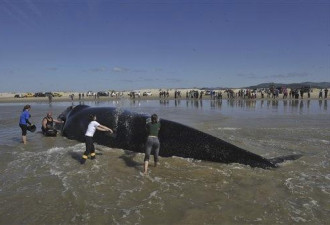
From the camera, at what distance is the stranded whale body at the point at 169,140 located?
9570 mm

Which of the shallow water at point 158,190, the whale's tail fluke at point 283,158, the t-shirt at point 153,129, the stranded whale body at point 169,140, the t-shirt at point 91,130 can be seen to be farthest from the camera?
the t-shirt at point 91,130

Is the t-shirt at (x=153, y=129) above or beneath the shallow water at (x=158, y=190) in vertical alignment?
above

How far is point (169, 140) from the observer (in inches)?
426

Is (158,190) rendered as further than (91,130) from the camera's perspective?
No

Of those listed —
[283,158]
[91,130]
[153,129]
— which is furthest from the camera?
[91,130]

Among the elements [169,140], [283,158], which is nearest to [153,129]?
[169,140]

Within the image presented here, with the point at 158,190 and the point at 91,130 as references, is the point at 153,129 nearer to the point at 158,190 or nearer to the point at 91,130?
the point at 158,190

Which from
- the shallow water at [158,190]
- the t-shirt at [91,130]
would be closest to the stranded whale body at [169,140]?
the shallow water at [158,190]

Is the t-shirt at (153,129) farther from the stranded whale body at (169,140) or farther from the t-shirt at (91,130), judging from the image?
the t-shirt at (91,130)

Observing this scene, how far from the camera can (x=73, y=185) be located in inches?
343

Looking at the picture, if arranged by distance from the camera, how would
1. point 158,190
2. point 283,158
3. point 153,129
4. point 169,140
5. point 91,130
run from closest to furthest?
point 158,190, point 153,129, point 283,158, point 169,140, point 91,130

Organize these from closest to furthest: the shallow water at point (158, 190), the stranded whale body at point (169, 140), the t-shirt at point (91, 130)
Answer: the shallow water at point (158, 190)
the stranded whale body at point (169, 140)
the t-shirt at point (91, 130)

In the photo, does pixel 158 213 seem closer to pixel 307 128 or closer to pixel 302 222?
pixel 302 222

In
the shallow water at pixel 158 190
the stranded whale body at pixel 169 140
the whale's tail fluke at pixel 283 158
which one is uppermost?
the stranded whale body at pixel 169 140
